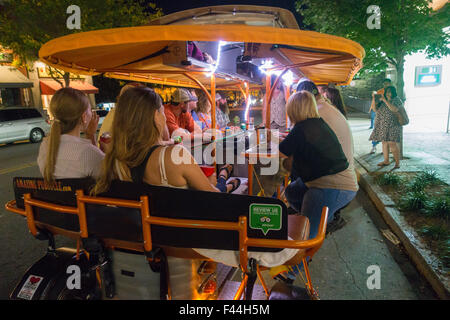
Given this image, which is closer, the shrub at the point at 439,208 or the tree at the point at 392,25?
the shrub at the point at 439,208

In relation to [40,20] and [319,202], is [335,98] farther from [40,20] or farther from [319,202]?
[40,20]

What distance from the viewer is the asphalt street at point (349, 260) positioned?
2875 millimetres

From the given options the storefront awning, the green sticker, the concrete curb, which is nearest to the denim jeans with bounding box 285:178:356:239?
the concrete curb

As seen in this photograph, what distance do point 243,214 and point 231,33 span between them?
1.16m

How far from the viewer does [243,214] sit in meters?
1.58

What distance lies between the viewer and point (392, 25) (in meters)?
6.71

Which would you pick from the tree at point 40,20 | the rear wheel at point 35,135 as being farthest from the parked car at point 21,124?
the tree at point 40,20

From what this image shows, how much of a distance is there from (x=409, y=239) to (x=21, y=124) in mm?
16551

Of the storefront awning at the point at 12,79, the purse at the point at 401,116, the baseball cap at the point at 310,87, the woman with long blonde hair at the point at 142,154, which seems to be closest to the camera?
the woman with long blonde hair at the point at 142,154

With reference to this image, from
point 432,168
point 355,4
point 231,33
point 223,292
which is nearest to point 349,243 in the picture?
point 223,292

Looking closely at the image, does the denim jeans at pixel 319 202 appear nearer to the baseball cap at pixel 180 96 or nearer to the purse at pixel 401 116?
the baseball cap at pixel 180 96

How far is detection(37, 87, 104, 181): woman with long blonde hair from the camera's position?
212cm

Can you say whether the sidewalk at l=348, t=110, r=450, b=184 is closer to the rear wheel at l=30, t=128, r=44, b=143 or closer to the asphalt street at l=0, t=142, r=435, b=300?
the asphalt street at l=0, t=142, r=435, b=300

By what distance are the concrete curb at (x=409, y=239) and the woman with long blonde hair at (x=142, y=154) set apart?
2.50 meters
